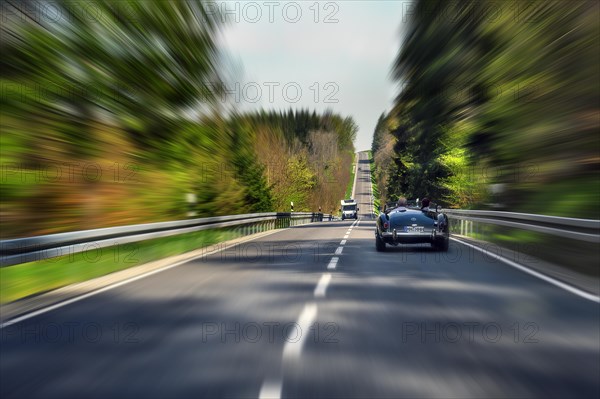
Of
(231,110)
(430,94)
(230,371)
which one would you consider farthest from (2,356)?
(231,110)

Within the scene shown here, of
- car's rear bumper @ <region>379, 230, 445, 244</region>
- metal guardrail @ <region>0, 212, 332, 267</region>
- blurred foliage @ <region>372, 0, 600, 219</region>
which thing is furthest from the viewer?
blurred foliage @ <region>372, 0, 600, 219</region>

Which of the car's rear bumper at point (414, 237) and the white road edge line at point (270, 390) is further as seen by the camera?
the car's rear bumper at point (414, 237)

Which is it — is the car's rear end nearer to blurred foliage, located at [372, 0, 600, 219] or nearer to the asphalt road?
blurred foliage, located at [372, 0, 600, 219]

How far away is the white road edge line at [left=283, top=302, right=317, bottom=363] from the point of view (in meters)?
5.19

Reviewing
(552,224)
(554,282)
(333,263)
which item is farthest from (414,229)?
(554,282)

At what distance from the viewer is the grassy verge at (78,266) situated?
8.73 meters

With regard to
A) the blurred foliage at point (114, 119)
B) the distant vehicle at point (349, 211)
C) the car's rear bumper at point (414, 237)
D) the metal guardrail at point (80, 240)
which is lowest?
the distant vehicle at point (349, 211)

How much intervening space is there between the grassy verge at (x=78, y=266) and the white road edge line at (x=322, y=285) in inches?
150

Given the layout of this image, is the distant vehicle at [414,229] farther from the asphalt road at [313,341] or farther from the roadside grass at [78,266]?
the roadside grass at [78,266]

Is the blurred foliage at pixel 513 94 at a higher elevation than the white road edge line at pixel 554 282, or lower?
higher

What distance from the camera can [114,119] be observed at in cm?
1744

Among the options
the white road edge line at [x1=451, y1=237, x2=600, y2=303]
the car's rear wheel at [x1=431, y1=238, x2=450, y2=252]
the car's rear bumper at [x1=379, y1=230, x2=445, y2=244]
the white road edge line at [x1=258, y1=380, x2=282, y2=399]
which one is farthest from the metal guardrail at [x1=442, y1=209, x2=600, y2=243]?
the white road edge line at [x1=258, y1=380, x2=282, y2=399]

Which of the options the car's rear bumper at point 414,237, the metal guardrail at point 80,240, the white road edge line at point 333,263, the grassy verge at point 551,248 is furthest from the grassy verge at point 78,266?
the grassy verge at point 551,248

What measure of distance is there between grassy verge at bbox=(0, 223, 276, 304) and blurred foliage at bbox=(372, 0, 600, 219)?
9.43 metres
